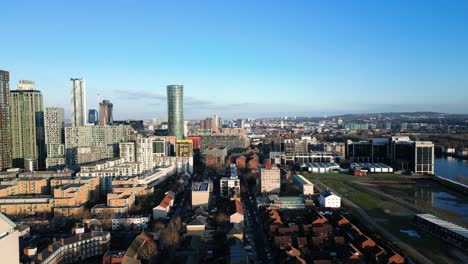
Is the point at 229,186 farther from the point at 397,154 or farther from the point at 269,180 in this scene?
the point at 397,154

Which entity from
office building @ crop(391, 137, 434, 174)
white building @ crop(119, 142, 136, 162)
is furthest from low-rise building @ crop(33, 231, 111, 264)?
office building @ crop(391, 137, 434, 174)

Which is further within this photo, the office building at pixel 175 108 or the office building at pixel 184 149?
the office building at pixel 175 108

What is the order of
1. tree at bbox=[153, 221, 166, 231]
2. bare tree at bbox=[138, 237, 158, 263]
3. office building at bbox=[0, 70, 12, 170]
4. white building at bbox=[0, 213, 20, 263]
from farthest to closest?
office building at bbox=[0, 70, 12, 170] → tree at bbox=[153, 221, 166, 231] → bare tree at bbox=[138, 237, 158, 263] → white building at bbox=[0, 213, 20, 263]

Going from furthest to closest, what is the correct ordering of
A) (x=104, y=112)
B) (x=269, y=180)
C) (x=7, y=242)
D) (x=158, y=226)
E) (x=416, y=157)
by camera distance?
(x=104, y=112) < (x=416, y=157) < (x=269, y=180) < (x=158, y=226) < (x=7, y=242)

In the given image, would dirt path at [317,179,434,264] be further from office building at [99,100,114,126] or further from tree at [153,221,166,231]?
office building at [99,100,114,126]

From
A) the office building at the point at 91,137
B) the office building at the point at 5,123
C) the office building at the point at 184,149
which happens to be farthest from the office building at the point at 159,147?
the office building at the point at 5,123

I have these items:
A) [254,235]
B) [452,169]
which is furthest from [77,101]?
[452,169]

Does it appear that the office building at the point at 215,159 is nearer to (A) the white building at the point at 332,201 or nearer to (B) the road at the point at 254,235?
(B) the road at the point at 254,235
